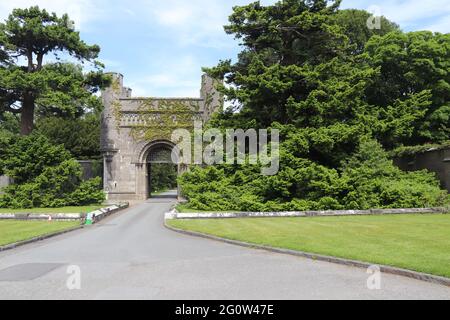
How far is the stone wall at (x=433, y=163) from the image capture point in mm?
25016

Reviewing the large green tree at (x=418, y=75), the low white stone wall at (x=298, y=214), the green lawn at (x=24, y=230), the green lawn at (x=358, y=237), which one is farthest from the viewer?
the large green tree at (x=418, y=75)

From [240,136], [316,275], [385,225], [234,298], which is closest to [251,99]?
[240,136]

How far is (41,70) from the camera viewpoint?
30016 millimetres

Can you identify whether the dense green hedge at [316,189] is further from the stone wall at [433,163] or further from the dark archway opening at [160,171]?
the dark archway opening at [160,171]

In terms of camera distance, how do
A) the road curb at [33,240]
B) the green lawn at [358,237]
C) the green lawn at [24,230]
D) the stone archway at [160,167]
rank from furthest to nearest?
the stone archway at [160,167] → the green lawn at [24,230] → the road curb at [33,240] → the green lawn at [358,237]

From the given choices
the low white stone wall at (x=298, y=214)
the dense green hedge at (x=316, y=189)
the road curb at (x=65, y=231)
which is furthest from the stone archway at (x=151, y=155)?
the low white stone wall at (x=298, y=214)

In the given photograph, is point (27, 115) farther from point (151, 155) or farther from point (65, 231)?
point (65, 231)

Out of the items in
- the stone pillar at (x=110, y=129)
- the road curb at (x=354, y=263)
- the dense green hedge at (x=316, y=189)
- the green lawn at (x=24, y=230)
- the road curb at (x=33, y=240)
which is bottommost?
the road curb at (x=33, y=240)

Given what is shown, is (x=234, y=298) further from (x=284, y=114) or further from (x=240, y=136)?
(x=284, y=114)

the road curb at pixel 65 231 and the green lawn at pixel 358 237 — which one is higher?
the green lawn at pixel 358 237

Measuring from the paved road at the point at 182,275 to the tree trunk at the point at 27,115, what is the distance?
20.4 m

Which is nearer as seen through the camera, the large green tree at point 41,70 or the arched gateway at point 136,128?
the large green tree at point 41,70

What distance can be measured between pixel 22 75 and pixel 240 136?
15081 mm

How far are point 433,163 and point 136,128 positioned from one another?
24.3 meters
